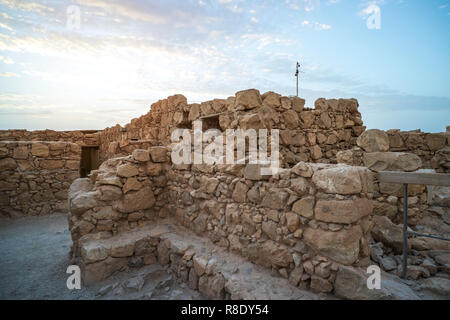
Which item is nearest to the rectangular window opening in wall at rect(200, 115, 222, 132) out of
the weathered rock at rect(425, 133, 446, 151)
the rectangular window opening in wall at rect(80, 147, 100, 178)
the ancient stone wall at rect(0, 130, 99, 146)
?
the weathered rock at rect(425, 133, 446, 151)

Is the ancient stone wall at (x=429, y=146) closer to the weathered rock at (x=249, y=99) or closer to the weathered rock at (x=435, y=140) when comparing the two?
the weathered rock at (x=435, y=140)

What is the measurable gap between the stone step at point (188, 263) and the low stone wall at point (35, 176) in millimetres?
4356

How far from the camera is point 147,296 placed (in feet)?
10.5

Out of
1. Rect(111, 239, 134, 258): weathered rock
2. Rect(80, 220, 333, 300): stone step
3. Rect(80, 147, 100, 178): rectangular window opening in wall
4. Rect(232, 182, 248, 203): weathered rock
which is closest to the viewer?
Rect(80, 220, 333, 300): stone step

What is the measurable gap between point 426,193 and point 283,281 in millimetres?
2806

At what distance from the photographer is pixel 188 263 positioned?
3.38m

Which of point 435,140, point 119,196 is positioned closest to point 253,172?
point 119,196

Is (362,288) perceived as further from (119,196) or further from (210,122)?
(210,122)

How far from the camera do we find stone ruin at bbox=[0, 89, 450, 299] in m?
2.43

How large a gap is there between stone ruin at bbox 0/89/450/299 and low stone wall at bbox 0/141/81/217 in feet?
0.09

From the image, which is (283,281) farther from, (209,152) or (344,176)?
(209,152)

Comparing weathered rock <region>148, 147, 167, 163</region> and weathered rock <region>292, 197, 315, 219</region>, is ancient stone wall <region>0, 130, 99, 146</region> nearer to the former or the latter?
weathered rock <region>148, 147, 167, 163</region>

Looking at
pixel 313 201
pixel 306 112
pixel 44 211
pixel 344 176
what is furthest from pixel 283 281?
pixel 44 211

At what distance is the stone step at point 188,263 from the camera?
8.43 ft
